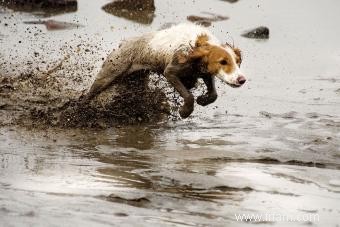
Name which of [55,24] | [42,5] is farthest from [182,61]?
[42,5]

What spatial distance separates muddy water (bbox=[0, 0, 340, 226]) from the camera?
5373mm

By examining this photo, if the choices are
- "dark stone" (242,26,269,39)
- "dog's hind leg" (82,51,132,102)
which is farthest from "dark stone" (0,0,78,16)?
"dog's hind leg" (82,51,132,102)

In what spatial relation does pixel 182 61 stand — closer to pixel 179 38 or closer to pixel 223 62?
pixel 179 38

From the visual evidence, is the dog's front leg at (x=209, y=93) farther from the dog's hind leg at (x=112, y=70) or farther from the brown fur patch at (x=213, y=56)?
the dog's hind leg at (x=112, y=70)

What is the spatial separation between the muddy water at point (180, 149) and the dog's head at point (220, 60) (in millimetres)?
812

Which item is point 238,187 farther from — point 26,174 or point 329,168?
point 26,174

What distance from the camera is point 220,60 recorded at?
307 inches

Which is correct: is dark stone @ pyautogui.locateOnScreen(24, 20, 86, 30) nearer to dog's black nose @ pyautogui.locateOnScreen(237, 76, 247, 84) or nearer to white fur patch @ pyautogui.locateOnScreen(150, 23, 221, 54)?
white fur patch @ pyautogui.locateOnScreen(150, 23, 221, 54)

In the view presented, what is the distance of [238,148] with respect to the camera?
762 cm

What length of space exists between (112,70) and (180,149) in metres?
2.01

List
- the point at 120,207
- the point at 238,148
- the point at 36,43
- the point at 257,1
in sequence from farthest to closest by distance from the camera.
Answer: the point at 257,1 → the point at 36,43 → the point at 238,148 → the point at 120,207

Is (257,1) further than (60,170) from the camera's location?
Yes

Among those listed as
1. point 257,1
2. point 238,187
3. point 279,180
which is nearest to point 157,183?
point 238,187

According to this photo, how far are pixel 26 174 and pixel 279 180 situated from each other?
237 centimetres
